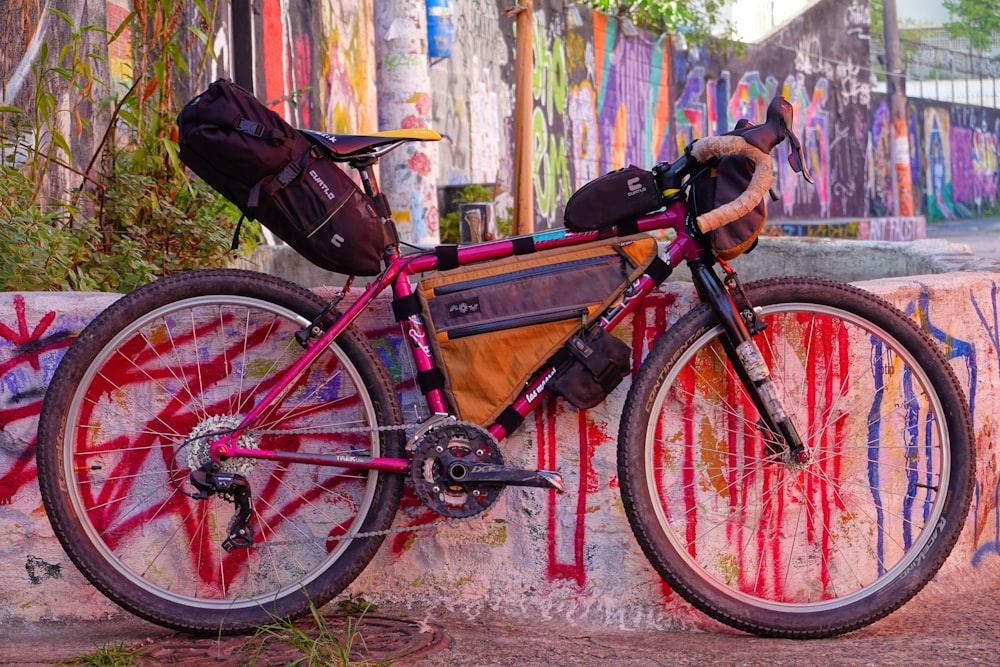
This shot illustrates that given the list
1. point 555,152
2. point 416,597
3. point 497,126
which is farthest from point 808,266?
point 555,152

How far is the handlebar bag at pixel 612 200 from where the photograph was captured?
2840mm

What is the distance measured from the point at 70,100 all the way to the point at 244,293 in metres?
2.42

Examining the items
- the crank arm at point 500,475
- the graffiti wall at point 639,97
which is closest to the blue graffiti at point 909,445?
the crank arm at point 500,475

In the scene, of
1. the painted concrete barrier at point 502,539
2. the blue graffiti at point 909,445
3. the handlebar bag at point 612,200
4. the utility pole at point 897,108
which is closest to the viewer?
the handlebar bag at point 612,200

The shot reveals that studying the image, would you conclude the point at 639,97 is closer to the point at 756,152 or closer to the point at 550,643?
the point at 756,152

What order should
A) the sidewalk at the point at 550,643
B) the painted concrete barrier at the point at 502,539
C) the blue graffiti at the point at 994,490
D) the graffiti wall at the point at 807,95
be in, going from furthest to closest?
the graffiti wall at the point at 807,95 → the blue graffiti at the point at 994,490 → the painted concrete barrier at the point at 502,539 → the sidewalk at the point at 550,643

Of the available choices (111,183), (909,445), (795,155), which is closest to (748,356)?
(795,155)

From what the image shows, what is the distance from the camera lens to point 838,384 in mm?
3105

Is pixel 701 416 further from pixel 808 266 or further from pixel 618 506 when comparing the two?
pixel 808 266

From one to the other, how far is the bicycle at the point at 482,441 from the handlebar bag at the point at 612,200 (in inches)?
1.4

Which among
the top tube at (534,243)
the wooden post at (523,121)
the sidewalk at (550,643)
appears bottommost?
the sidewalk at (550,643)

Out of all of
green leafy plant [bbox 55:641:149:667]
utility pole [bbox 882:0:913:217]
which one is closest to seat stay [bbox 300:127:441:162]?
green leafy plant [bbox 55:641:149:667]

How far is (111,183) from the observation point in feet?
14.6

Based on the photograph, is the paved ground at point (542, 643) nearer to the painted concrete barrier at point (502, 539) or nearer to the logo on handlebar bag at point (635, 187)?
the painted concrete barrier at point (502, 539)
